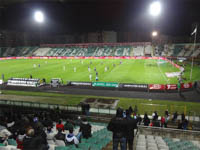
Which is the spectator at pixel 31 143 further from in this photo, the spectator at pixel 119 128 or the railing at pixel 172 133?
the railing at pixel 172 133

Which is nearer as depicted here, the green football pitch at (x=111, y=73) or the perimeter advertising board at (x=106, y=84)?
the perimeter advertising board at (x=106, y=84)

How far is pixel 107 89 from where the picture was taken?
2369 cm

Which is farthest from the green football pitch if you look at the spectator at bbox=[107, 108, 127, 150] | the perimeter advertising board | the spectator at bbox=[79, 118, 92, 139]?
the spectator at bbox=[107, 108, 127, 150]

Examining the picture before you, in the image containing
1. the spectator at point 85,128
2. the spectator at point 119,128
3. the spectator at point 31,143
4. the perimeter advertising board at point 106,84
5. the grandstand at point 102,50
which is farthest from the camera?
the grandstand at point 102,50

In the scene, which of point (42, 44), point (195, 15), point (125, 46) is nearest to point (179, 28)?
point (195, 15)

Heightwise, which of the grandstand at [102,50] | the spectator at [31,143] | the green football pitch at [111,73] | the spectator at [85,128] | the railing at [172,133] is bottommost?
the railing at [172,133]

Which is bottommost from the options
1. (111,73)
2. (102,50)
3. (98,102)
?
(98,102)

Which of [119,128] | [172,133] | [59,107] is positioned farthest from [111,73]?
[119,128]

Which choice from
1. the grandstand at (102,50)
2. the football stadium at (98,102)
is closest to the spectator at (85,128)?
the football stadium at (98,102)

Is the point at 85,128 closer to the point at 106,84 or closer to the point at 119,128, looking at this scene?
A: the point at 119,128

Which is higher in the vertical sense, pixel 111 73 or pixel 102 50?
pixel 102 50

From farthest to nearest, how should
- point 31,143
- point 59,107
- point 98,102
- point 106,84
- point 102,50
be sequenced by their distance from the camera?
1. point 102,50
2. point 106,84
3. point 98,102
4. point 59,107
5. point 31,143

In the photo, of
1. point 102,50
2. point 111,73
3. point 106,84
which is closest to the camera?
point 106,84

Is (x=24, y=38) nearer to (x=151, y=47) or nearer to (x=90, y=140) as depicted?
(x=151, y=47)
